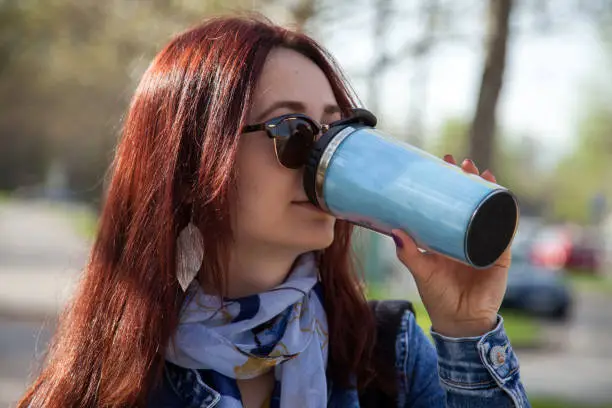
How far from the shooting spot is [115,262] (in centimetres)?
173

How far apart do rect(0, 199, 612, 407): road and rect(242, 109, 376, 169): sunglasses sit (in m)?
0.92

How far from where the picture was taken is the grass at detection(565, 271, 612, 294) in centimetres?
1788

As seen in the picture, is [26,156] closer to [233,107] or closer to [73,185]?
[73,185]

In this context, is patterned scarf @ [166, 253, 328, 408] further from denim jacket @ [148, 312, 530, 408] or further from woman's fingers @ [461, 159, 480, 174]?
woman's fingers @ [461, 159, 480, 174]

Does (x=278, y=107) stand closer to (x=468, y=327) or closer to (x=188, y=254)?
(x=188, y=254)

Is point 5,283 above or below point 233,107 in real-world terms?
below

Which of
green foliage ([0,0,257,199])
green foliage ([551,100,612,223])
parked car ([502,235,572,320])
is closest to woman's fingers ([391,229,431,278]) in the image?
green foliage ([0,0,257,199])

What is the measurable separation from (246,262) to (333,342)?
Answer: 0.28m

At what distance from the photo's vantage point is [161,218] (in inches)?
64.8

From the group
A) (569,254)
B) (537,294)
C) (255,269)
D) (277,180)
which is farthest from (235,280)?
(569,254)

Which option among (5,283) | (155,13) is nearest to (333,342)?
(155,13)

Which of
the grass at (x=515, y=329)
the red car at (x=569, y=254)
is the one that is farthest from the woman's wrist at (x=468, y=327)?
the red car at (x=569, y=254)

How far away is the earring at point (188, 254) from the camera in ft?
5.48

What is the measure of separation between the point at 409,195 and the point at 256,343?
0.49 m
